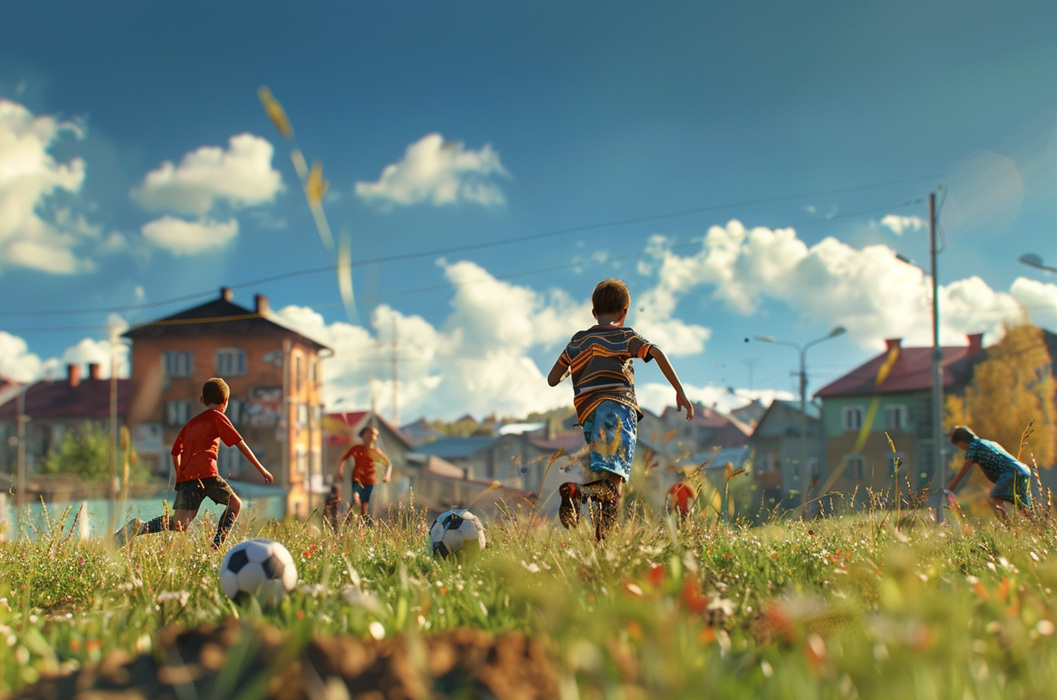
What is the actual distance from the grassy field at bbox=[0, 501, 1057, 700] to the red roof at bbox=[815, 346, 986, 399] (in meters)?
47.6

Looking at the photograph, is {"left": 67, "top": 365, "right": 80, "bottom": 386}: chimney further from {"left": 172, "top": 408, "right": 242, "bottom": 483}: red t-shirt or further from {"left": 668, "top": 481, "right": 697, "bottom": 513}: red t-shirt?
{"left": 668, "top": 481, "right": 697, "bottom": 513}: red t-shirt

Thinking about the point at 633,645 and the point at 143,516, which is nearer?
the point at 633,645

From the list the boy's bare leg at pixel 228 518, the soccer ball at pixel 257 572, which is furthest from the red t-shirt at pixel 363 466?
the soccer ball at pixel 257 572

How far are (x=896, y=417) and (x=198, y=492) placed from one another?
49.9 meters

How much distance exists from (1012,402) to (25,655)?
4196cm

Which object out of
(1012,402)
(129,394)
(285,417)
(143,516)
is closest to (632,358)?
(143,516)

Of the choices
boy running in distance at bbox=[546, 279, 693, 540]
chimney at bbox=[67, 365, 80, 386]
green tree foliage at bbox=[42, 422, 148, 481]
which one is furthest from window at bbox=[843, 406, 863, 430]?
chimney at bbox=[67, 365, 80, 386]

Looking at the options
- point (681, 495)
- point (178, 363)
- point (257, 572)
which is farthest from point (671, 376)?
point (178, 363)

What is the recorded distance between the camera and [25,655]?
2418 mm

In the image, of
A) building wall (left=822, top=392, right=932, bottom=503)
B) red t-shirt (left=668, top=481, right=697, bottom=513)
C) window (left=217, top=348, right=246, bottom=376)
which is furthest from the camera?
window (left=217, top=348, right=246, bottom=376)

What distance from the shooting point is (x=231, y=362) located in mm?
49594

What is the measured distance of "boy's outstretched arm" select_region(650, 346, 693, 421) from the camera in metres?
5.31

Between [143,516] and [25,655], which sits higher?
[25,655]

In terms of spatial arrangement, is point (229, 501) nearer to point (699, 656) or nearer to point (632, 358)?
point (632, 358)
